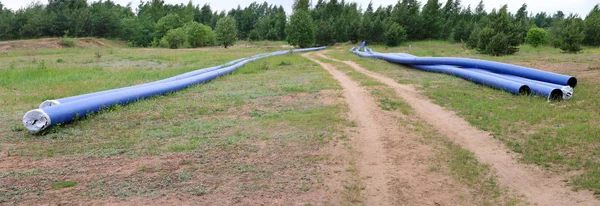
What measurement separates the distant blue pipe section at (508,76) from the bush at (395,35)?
103 feet

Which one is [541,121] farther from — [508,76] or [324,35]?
[324,35]

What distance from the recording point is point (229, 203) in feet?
12.9

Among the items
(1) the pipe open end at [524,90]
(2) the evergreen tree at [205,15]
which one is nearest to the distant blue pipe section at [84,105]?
(1) the pipe open end at [524,90]

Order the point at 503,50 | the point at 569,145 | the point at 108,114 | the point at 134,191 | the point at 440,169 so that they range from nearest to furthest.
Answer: the point at 134,191
the point at 440,169
the point at 569,145
the point at 108,114
the point at 503,50

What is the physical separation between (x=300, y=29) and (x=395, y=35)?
35.9ft

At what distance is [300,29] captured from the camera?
1802 inches

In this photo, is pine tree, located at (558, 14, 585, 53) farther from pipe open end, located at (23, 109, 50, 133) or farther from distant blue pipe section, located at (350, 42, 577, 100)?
pipe open end, located at (23, 109, 50, 133)

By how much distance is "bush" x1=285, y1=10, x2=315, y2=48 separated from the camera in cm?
4539

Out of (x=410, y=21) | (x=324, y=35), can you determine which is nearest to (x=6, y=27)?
(x=324, y=35)

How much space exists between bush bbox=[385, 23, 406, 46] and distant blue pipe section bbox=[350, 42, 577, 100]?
3129 cm

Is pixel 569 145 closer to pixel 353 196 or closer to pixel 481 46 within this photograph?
pixel 353 196

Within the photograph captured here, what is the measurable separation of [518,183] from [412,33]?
52959 mm

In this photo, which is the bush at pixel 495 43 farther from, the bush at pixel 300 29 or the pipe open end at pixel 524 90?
the bush at pixel 300 29

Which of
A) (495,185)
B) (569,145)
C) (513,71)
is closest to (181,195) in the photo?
(495,185)
